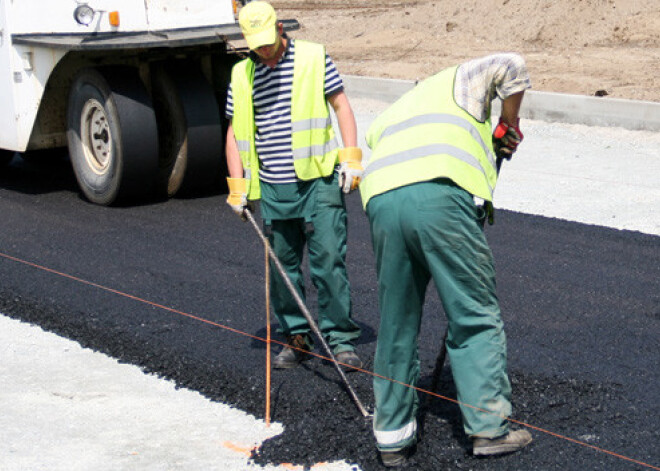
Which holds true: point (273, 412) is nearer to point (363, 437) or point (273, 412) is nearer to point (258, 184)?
point (363, 437)

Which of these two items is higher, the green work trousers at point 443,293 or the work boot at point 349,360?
the green work trousers at point 443,293

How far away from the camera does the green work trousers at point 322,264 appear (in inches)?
194

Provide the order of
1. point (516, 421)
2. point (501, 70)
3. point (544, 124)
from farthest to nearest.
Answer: point (544, 124) → point (516, 421) → point (501, 70)

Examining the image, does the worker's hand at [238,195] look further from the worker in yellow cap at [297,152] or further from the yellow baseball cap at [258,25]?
the yellow baseball cap at [258,25]

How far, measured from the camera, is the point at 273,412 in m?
4.66

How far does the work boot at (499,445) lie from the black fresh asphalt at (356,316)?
0.16ft

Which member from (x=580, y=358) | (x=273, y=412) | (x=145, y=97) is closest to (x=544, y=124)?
(x=145, y=97)

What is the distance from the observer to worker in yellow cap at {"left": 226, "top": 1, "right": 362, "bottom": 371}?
4914 mm

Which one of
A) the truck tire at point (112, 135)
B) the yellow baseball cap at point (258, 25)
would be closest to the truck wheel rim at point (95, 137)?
the truck tire at point (112, 135)

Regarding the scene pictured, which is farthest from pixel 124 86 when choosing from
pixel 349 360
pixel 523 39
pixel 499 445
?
pixel 523 39

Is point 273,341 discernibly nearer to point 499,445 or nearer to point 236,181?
point 236,181

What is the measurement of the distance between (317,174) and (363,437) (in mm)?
1292

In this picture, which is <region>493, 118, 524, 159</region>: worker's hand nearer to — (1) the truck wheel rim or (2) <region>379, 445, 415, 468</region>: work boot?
(2) <region>379, 445, 415, 468</region>: work boot

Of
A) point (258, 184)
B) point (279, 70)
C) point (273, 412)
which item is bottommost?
point (273, 412)
